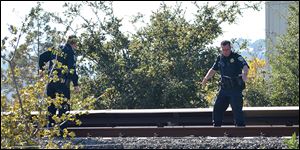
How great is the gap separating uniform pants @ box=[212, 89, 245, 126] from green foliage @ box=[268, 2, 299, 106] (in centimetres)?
722

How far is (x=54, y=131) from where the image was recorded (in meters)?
8.79

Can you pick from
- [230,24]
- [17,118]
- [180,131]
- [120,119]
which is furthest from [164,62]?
[17,118]

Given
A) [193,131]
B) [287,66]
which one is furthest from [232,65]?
[287,66]

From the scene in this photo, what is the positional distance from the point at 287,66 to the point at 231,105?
334 inches

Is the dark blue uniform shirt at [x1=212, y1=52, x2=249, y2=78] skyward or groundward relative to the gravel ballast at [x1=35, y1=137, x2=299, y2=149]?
skyward

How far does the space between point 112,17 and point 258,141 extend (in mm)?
12587

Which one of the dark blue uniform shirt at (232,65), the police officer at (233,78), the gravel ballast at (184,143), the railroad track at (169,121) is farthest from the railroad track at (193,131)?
the dark blue uniform shirt at (232,65)

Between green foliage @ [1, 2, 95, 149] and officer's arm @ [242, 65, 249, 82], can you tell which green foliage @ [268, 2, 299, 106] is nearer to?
officer's arm @ [242, 65, 249, 82]

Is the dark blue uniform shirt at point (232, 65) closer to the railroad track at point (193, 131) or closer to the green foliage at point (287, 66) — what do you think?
the railroad track at point (193, 131)

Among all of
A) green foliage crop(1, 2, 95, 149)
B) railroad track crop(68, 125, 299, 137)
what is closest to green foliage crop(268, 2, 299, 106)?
railroad track crop(68, 125, 299, 137)

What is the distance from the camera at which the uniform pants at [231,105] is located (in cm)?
1205

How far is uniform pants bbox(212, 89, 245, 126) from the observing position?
12055mm

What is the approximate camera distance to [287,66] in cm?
2031

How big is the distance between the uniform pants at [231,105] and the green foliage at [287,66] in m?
7.22
